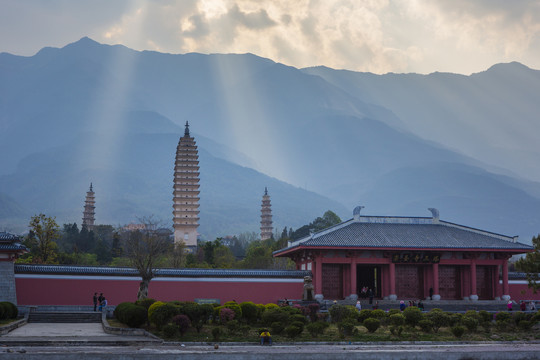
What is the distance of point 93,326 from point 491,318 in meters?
18.5

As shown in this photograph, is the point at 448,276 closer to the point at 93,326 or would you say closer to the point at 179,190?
the point at 93,326

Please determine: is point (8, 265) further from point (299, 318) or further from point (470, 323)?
point (470, 323)

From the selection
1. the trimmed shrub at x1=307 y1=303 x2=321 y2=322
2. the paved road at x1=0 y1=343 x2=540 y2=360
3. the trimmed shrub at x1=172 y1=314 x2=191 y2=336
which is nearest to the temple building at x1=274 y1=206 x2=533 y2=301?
the trimmed shrub at x1=307 y1=303 x2=321 y2=322

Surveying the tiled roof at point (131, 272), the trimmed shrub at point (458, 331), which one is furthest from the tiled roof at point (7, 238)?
the trimmed shrub at point (458, 331)

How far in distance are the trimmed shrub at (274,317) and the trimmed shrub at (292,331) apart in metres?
0.95

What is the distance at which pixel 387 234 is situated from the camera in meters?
41.1

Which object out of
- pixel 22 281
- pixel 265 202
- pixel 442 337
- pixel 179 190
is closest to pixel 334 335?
pixel 442 337

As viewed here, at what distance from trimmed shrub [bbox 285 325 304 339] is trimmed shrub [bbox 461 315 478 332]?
7787 millimetres

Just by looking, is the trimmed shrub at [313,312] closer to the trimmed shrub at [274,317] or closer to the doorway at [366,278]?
the trimmed shrub at [274,317]

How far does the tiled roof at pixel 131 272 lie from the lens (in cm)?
3482

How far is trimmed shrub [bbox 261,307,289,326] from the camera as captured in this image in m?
26.1

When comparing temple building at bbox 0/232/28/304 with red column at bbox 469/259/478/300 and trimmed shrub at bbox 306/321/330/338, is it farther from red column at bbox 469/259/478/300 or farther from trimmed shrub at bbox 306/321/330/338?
red column at bbox 469/259/478/300

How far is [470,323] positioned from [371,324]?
14.9ft

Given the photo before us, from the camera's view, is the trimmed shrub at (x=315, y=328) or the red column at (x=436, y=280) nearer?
the trimmed shrub at (x=315, y=328)
